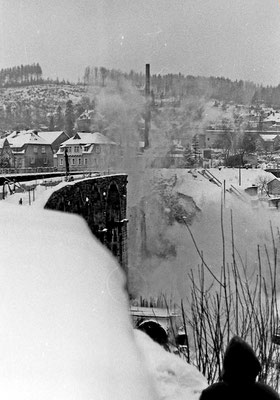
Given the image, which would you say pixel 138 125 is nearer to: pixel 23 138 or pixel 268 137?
pixel 268 137

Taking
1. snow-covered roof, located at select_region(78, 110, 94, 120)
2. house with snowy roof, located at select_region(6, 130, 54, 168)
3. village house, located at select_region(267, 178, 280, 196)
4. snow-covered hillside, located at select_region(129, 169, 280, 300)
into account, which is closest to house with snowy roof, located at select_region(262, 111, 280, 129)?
snow-covered hillside, located at select_region(129, 169, 280, 300)

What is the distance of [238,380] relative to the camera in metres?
1.58

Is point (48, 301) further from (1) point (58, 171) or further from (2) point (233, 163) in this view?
(2) point (233, 163)

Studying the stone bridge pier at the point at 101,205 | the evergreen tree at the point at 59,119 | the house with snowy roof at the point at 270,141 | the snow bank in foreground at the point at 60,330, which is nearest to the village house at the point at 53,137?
the evergreen tree at the point at 59,119

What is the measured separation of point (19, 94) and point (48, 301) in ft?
14.7

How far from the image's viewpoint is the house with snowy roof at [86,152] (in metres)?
8.70

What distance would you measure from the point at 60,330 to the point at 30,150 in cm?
705

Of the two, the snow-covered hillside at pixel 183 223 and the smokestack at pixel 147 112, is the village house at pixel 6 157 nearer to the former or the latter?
the smokestack at pixel 147 112

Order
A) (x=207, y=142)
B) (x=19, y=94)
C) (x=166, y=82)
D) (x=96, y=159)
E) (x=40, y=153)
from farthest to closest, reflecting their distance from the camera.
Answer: (x=207, y=142) → (x=166, y=82) → (x=96, y=159) → (x=40, y=153) → (x=19, y=94)

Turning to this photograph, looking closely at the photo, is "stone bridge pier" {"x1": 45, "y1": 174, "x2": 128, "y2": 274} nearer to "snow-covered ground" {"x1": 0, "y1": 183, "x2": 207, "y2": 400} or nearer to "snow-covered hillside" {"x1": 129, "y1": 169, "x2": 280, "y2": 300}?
"snow-covered hillside" {"x1": 129, "y1": 169, "x2": 280, "y2": 300}

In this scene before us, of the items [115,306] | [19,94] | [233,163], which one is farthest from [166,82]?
[115,306]

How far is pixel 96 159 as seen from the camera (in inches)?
420

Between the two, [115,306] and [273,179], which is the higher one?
[115,306]

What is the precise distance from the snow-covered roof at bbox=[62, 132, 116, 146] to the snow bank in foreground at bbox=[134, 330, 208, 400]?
20.7ft
